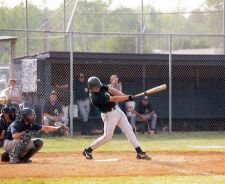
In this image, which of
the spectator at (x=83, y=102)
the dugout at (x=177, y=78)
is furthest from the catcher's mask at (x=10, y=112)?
the dugout at (x=177, y=78)

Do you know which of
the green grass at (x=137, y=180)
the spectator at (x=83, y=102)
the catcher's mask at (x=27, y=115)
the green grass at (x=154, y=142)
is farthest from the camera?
the spectator at (x=83, y=102)

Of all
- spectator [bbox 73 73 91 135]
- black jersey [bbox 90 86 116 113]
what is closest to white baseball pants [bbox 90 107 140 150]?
black jersey [bbox 90 86 116 113]

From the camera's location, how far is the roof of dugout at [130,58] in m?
20.4

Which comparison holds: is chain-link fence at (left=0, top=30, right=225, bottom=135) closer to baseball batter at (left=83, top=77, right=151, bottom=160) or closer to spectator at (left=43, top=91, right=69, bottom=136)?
spectator at (left=43, top=91, right=69, bottom=136)

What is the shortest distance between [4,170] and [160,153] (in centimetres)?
452

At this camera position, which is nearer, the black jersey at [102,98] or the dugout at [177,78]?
the black jersey at [102,98]

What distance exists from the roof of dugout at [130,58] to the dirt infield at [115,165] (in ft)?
21.7

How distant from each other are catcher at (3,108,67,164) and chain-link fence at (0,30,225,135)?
21.8ft

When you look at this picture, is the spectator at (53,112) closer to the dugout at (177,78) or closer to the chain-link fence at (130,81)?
the chain-link fence at (130,81)

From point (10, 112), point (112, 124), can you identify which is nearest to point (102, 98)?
point (112, 124)

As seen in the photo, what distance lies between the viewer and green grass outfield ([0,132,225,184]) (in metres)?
9.39

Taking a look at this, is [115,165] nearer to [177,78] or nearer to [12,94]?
[12,94]

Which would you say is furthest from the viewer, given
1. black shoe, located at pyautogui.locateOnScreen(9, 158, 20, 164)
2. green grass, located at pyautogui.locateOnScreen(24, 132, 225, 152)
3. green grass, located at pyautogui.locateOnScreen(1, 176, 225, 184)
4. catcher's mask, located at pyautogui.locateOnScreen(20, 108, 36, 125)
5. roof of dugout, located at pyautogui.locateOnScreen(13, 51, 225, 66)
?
roof of dugout, located at pyautogui.locateOnScreen(13, 51, 225, 66)

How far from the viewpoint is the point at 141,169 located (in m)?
11.0
